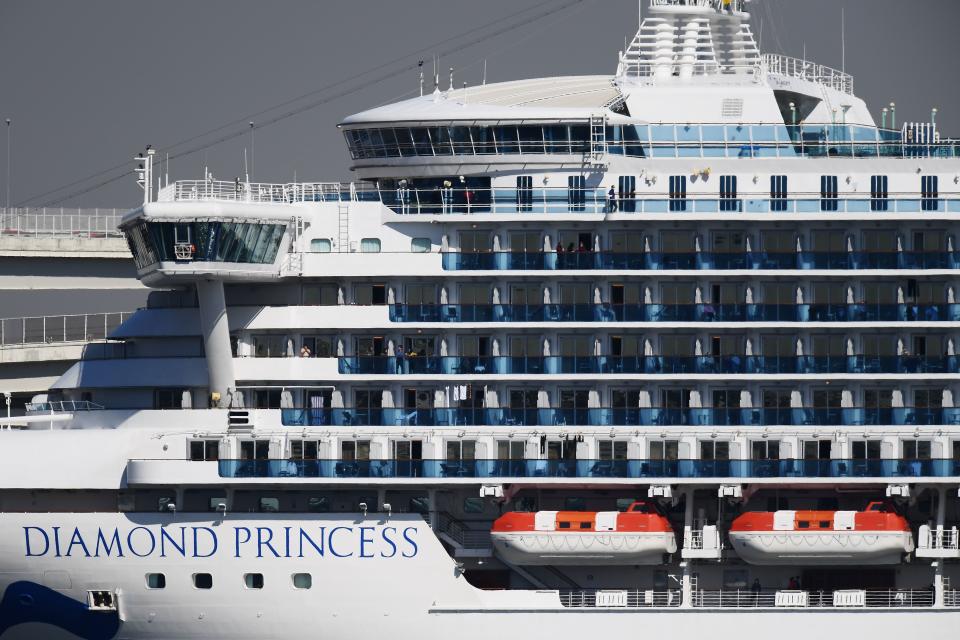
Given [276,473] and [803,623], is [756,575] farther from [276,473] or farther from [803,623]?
[276,473]

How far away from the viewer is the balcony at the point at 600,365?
52438 millimetres

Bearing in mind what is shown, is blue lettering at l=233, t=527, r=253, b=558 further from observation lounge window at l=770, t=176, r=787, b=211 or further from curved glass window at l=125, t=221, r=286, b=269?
observation lounge window at l=770, t=176, r=787, b=211

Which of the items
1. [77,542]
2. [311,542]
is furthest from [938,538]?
[77,542]

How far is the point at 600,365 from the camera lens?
52.5 metres

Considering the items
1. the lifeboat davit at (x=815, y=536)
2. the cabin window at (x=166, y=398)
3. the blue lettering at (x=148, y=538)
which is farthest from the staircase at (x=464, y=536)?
the cabin window at (x=166, y=398)

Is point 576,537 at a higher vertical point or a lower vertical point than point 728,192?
lower

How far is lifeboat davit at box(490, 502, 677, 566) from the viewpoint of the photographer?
5047 centimetres

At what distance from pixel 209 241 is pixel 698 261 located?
41.6 feet

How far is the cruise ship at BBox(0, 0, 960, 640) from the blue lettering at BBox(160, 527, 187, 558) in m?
0.06

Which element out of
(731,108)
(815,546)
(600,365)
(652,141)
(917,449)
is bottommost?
(815,546)

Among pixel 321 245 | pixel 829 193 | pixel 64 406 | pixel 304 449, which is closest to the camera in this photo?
pixel 304 449

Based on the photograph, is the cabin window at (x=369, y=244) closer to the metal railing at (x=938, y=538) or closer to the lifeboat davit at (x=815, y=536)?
the lifeboat davit at (x=815, y=536)

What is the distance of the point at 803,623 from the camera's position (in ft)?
166

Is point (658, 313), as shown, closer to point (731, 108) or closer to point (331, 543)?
point (731, 108)
